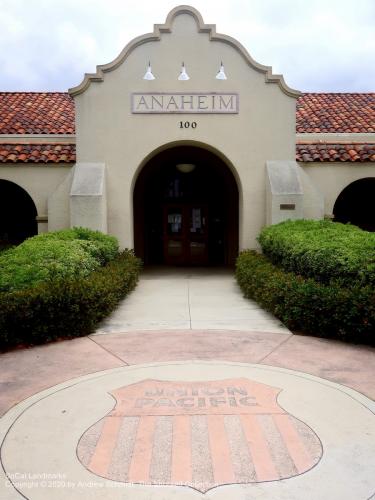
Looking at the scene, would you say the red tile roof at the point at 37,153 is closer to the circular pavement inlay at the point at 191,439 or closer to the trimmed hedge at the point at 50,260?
the trimmed hedge at the point at 50,260

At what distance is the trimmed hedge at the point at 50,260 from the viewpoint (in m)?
8.53

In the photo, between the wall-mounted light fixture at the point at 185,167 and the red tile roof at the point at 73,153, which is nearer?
the red tile roof at the point at 73,153

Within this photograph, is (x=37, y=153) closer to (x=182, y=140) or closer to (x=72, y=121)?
(x=72, y=121)

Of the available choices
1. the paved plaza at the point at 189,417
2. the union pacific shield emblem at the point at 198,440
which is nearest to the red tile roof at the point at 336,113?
the paved plaza at the point at 189,417

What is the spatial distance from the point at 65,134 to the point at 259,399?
12.6m

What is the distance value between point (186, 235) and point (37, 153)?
655 centimetres

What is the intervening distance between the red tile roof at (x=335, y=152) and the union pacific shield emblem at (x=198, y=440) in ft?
35.0

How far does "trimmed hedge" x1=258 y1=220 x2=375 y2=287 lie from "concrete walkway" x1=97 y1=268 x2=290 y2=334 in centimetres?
117

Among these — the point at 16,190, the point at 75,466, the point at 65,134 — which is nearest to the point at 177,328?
the point at 75,466

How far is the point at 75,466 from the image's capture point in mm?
3889

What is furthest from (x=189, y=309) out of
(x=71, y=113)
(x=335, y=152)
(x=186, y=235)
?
(x=71, y=113)

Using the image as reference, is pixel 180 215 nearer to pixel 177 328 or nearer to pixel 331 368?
pixel 177 328

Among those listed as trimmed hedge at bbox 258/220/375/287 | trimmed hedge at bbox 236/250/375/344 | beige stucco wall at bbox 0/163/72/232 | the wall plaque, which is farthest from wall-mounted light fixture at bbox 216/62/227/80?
trimmed hedge at bbox 236/250/375/344

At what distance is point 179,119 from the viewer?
46.2 ft
